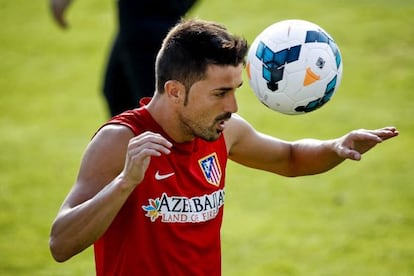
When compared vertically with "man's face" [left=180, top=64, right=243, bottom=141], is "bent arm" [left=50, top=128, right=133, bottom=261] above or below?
below

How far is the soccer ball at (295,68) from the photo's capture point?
17.1 feet

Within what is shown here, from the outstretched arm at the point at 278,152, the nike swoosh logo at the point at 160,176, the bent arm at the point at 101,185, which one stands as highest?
the bent arm at the point at 101,185

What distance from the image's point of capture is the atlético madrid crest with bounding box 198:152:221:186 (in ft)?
16.5

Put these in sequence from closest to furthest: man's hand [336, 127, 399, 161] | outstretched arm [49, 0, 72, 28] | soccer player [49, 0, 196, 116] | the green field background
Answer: man's hand [336, 127, 399, 161] → soccer player [49, 0, 196, 116] → outstretched arm [49, 0, 72, 28] → the green field background

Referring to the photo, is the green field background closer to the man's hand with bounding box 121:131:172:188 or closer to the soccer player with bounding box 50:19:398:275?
the soccer player with bounding box 50:19:398:275

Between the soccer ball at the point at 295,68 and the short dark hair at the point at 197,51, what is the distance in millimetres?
503

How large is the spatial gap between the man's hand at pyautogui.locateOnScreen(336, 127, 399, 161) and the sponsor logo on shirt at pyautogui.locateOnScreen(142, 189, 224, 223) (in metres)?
0.71

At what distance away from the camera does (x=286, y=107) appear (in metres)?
5.29

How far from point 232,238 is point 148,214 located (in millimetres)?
4695

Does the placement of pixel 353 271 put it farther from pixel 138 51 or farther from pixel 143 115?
pixel 143 115

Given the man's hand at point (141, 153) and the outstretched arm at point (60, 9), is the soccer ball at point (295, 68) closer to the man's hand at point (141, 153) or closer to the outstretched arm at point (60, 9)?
the man's hand at point (141, 153)

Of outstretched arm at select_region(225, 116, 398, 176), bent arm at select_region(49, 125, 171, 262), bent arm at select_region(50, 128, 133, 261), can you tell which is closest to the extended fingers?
bent arm at select_region(49, 125, 171, 262)

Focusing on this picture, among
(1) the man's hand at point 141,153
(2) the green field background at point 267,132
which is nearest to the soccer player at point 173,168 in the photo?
(1) the man's hand at point 141,153

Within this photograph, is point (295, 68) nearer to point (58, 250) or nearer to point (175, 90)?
point (175, 90)
